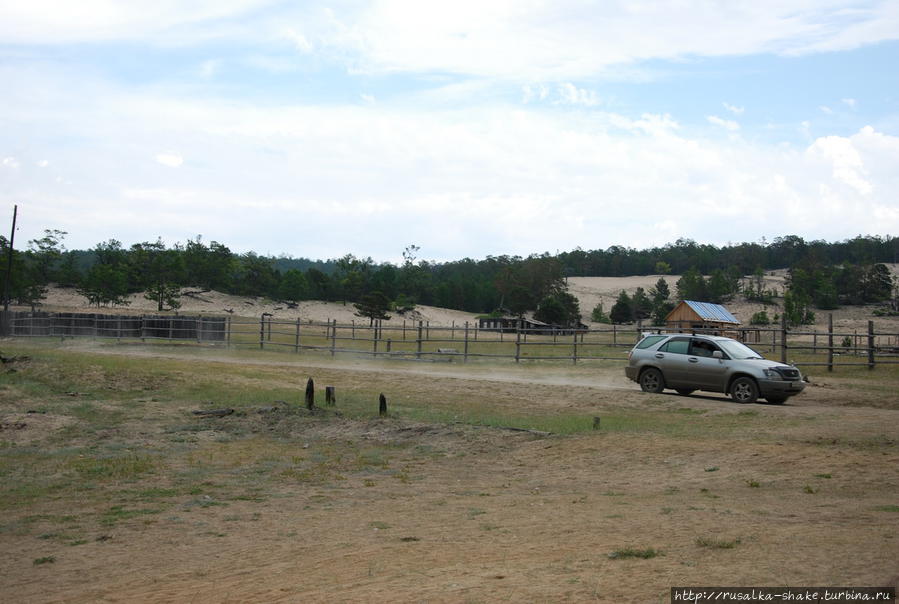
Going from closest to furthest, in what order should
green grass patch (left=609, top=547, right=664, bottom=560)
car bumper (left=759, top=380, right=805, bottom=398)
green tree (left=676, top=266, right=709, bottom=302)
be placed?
green grass patch (left=609, top=547, right=664, bottom=560) → car bumper (left=759, top=380, right=805, bottom=398) → green tree (left=676, top=266, right=709, bottom=302)

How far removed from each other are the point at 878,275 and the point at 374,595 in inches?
5520

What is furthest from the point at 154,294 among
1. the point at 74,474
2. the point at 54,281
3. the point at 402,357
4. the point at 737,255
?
the point at 737,255

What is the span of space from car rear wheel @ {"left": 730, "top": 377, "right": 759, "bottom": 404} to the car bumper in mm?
160

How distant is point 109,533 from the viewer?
9.09 meters

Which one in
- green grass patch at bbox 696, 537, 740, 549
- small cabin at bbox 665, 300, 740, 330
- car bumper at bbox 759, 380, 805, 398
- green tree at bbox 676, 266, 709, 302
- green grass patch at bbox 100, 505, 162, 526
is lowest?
green grass patch at bbox 100, 505, 162, 526

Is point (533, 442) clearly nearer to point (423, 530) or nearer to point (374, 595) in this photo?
point (423, 530)

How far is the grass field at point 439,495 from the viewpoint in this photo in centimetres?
657

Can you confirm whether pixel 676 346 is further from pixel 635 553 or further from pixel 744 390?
pixel 635 553

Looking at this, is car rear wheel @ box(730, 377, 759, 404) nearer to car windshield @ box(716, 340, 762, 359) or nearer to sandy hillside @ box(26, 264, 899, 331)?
car windshield @ box(716, 340, 762, 359)

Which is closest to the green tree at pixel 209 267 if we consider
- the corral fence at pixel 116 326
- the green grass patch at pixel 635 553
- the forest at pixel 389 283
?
the forest at pixel 389 283

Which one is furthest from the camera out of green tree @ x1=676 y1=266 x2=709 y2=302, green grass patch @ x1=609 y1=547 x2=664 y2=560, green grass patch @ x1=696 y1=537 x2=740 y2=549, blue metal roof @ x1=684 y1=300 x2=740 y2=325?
green tree @ x1=676 y1=266 x2=709 y2=302

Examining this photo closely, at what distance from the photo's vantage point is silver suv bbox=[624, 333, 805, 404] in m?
19.8

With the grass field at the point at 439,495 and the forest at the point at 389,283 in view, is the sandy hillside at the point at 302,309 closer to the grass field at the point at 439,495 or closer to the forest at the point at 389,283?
the forest at the point at 389,283

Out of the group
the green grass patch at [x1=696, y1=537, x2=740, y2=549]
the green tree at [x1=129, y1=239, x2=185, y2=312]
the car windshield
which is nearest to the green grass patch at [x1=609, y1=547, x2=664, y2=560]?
the green grass patch at [x1=696, y1=537, x2=740, y2=549]
